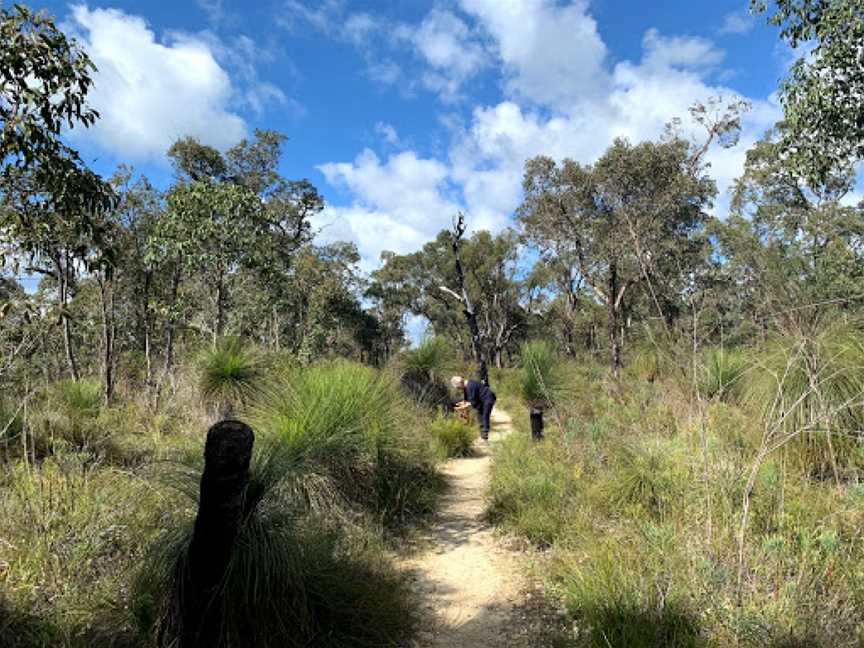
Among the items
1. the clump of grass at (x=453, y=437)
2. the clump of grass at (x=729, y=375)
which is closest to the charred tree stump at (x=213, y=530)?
the clump of grass at (x=729, y=375)

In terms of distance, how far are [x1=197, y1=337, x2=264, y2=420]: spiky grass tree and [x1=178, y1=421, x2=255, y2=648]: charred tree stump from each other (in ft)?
17.3

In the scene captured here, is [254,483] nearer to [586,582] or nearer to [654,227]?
[586,582]

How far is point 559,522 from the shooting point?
16.3 ft

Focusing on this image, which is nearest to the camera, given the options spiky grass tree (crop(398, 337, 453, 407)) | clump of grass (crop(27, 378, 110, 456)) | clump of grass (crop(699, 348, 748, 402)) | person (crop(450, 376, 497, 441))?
clump of grass (crop(27, 378, 110, 456))

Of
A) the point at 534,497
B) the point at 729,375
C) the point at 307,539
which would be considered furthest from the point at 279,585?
the point at 729,375

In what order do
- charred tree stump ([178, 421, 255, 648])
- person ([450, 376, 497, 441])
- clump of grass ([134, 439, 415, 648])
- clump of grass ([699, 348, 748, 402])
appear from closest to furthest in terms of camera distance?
charred tree stump ([178, 421, 255, 648])
clump of grass ([134, 439, 415, 648])
clump of grass ([699, 348, 748, 402])
person ([450, 376, 497, 441])

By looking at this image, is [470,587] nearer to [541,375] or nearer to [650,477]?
[650,477]

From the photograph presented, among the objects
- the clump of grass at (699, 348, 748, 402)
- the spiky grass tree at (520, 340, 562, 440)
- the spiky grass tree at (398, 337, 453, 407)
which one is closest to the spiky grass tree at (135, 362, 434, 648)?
the clump of grass at (699, 348, 748, 402)

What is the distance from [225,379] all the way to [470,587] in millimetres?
5186

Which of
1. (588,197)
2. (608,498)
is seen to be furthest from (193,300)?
(608,498)

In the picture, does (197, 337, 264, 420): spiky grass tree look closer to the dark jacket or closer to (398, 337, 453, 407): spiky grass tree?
the dark jacket

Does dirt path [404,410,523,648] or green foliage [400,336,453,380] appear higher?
green foliage [400,336,453,380]

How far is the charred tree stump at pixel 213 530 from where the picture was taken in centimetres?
236

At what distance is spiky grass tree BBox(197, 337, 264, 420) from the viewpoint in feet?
25.8
